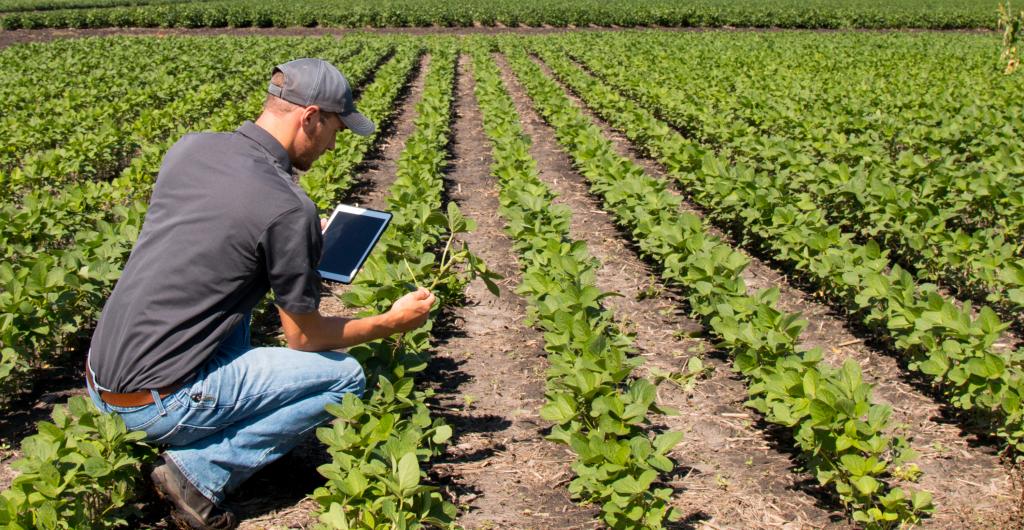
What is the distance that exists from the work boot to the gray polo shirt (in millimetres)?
351

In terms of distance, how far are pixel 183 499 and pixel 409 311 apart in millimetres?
1053

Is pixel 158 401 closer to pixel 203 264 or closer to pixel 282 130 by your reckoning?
pixel 203 264

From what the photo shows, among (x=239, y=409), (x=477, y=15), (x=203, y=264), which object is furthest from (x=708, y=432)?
(x=477, y=15)

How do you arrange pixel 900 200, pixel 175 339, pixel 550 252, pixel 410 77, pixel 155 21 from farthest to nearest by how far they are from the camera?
pixel 155 21 < pixel 410 77 < pixel 900 200 < pixel 550 252 < pixel 175 339

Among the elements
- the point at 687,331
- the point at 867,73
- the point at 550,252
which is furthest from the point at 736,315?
the point at 867,73

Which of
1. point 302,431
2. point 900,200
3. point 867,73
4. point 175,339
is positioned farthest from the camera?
point 867,73

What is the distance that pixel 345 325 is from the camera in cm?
306

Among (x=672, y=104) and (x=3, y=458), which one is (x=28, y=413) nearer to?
(x=3, y=458)

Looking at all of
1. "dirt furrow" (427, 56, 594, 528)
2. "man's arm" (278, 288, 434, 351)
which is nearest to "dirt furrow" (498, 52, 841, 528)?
"dirt furrow" (427, 56, 594, 528)

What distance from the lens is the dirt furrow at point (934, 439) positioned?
3408 millimetres

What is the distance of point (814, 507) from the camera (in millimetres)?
3451

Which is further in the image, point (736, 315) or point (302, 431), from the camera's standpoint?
point (736, 315)

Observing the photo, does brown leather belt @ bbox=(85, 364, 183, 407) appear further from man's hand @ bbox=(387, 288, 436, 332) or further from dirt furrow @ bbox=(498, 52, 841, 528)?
dirt furrow @ bbox=(498, 52, 841, 528)

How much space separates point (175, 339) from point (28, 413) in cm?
186
